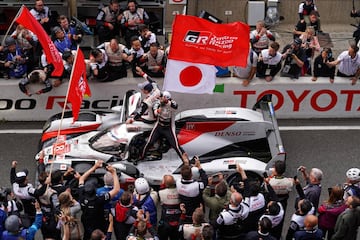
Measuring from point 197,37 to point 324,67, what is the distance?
340 centimetres

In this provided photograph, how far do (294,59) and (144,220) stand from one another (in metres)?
6.03

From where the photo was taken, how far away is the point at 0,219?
9898 mm

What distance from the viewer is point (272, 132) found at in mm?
12531

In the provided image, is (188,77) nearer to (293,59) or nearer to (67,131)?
(67,131)

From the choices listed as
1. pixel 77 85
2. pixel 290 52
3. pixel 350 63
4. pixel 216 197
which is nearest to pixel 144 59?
pixel 77 85

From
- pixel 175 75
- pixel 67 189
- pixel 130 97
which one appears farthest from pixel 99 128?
pixel 67 189

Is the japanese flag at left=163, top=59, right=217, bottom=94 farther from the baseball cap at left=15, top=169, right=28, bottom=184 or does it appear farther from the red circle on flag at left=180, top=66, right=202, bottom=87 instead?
the baseball cap at left=15, top=169, right=28, bottom=184

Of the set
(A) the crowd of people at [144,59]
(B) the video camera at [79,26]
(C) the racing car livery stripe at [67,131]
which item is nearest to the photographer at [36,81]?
(A) the crowd of people at [144,59]

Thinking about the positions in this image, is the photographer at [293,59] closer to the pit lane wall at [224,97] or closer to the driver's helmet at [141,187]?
the pit lane wall at [224,97]

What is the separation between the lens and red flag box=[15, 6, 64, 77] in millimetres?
12195

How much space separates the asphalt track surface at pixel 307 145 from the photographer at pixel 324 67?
956mm

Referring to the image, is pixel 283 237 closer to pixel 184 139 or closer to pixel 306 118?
pixel 184 139

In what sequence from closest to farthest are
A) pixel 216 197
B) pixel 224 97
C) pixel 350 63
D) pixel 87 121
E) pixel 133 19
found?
1. pixel 216 197
2. pixel 87 121
3. pixel 350 63
4. pixel 224 97
5. pixel 133 19

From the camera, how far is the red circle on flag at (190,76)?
12453 millimetres
